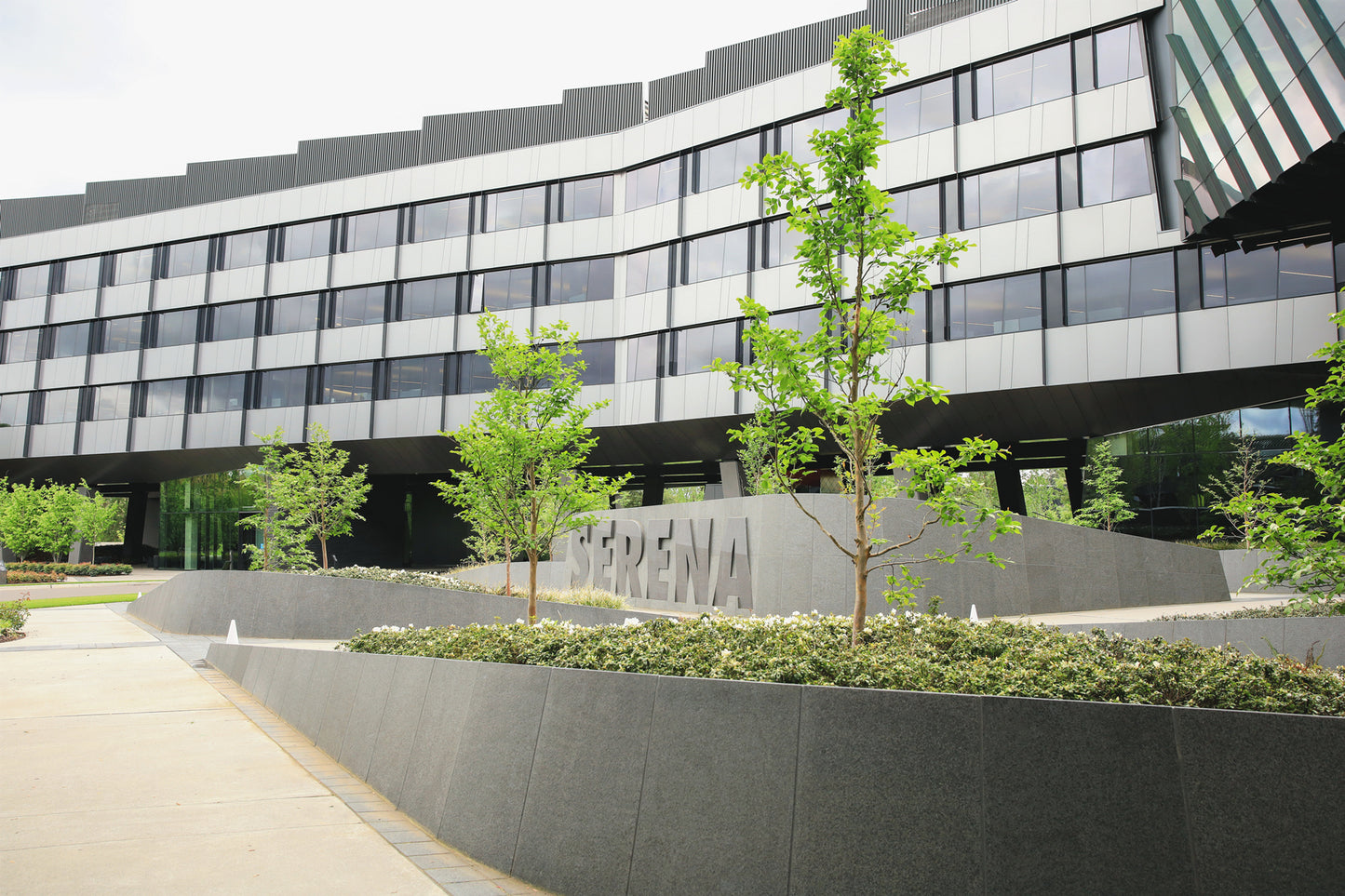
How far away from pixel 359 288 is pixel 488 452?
98.9ft

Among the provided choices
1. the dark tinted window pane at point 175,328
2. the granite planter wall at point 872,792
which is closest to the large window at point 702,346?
the dark tinted window pane at point 175,328

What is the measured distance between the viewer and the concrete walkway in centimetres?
588

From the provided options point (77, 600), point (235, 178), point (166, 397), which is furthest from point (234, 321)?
point (77, 600)

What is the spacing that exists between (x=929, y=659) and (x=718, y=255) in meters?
29.7

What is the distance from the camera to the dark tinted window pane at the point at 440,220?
42.2m

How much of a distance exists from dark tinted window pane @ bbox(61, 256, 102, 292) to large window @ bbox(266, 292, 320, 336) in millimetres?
12700

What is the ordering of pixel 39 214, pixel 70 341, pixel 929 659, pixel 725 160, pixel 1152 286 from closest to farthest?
1. pixel 929 659
2. pixel 1152 286
3. pixel 725 160
4. pixel 70 341
5. pixel 39 214

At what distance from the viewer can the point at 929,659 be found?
678 centimetres

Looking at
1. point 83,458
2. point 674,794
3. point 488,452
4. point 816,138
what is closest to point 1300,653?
point 816,138

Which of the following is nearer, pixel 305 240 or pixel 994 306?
pixel 994 306

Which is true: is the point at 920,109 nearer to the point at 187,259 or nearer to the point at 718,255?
the point at 718,255

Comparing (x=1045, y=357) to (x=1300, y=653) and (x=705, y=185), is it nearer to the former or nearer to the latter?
(x=705, y=185)

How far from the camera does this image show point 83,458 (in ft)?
171

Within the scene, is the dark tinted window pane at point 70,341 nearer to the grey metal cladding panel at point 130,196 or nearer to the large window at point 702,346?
the grey metal cladding panel at point 130,196
